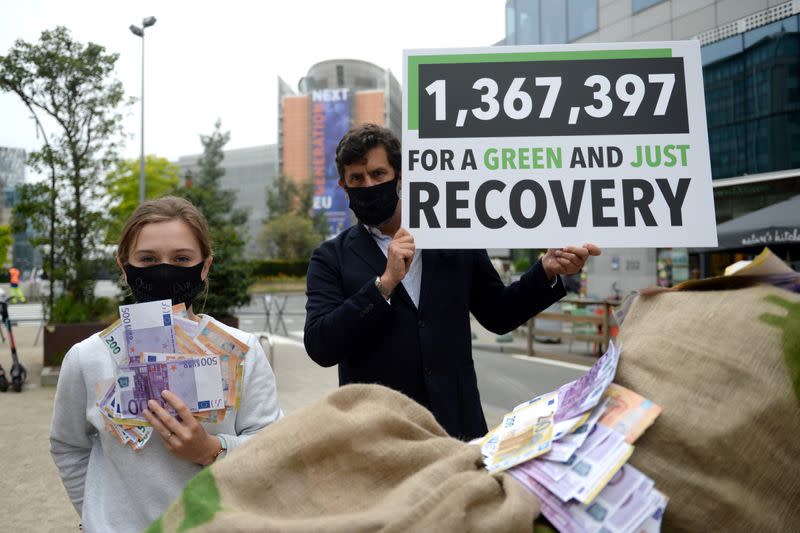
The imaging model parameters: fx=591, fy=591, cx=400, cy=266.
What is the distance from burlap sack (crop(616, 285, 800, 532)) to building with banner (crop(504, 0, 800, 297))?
1327 centimetres

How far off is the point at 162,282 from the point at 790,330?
159 centimetres

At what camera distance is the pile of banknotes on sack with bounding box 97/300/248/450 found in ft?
4.84

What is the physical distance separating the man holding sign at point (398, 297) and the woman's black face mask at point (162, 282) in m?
0.46

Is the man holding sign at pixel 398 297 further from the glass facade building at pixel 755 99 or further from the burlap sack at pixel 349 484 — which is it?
the glass facade building at pixel 755 99

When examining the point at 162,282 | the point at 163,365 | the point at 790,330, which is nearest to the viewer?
the point at 790,330

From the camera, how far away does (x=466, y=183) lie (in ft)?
6.67

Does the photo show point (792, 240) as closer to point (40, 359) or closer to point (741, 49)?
point (741, 49)

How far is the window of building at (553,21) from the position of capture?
67.7 feet

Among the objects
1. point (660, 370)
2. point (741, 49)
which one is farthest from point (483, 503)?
point (741, 49)

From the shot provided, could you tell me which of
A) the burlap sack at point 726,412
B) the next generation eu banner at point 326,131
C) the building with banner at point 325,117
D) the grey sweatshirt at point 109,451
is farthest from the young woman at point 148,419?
the next generation eu banner at point 326,131

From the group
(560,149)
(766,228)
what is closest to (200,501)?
(560,149)

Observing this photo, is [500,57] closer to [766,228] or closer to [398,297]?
[398,297]

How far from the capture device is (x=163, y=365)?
1.48 m

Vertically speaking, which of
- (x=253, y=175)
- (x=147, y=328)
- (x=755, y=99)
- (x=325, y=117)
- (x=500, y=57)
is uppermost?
(x=325, y=117)
